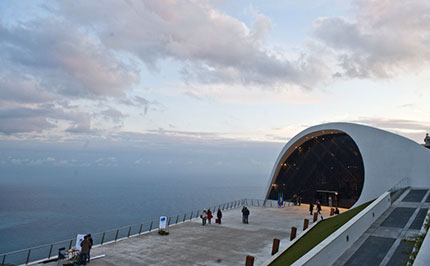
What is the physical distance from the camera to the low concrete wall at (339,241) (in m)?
7.98

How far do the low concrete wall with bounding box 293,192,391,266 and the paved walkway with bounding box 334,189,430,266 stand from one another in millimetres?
164

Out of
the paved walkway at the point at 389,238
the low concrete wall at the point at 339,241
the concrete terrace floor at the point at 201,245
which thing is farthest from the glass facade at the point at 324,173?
the low concrete wall at the point at 339,241

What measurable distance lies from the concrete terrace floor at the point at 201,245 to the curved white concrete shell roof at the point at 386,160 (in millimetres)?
9876

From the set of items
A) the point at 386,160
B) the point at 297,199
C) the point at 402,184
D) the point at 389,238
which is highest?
the point at 386,160

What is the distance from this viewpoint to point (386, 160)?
25047 millimetres

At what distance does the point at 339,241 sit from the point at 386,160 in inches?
757

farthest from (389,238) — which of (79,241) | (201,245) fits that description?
(79,241)

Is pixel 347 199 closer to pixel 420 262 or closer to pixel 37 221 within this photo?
pixel 420 262

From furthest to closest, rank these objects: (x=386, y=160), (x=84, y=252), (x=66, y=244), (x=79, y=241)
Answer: (x=66, y=244) < (x=386, y=160) < (x=79, y=241) < (x=84, y=252)

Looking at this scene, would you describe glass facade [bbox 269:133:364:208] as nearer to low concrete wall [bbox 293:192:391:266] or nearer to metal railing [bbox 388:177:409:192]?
metal railing [bbox 388:177:409:192]

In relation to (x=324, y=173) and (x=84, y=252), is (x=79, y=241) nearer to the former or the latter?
A: (x=84, y=252)

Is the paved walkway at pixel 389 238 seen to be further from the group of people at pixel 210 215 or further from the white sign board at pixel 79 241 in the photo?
the white sign board at pixel 79 241

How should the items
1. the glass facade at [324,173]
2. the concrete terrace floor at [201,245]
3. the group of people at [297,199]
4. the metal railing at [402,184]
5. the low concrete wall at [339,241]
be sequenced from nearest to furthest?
the low concrete wall at [339,241] < the concrete terrace floor at [201,245] < the metal railing at [402,184] < the glass facade at [324,173] < the group of people at [297,199]

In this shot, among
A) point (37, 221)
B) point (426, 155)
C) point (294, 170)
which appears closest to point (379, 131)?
A: point (426, 155)
